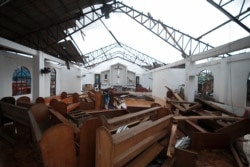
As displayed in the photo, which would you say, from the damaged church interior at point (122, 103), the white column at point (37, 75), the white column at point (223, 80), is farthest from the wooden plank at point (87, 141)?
the white column at point (223, 80)

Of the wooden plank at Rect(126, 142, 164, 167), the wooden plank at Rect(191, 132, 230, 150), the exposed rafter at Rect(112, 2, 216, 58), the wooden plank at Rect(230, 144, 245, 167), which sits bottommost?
the wooden plank at Rect(230, 144, 245, 167)

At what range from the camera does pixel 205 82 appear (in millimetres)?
12125

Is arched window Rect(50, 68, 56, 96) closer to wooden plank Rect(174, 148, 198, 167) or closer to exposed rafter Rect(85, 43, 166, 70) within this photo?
exposed rafter Rect(85, 43, 166, 70)

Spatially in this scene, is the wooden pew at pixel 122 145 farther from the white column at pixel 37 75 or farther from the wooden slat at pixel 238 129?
the white column at pixel 37 75

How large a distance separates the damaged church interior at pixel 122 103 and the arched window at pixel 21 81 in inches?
2.1

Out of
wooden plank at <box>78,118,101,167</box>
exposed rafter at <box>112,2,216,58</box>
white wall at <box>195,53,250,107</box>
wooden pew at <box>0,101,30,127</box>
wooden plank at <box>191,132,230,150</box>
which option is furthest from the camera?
exposed rafter at <box>112,2,216,58</box>

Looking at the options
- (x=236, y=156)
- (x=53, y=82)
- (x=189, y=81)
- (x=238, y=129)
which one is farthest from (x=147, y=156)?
(x=53, y=82)

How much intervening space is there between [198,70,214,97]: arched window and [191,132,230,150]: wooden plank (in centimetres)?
763

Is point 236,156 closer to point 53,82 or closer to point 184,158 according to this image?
point 184,158

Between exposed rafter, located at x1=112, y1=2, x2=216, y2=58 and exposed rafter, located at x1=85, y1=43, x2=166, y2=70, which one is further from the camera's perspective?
exposed rafter, located at x1=85, y1=43, x2=166, y2=70

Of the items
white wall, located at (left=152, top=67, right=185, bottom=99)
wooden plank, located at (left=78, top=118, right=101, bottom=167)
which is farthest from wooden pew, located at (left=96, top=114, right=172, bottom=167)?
white wall, located at (left=152, top=67, right=185, bottom=99)

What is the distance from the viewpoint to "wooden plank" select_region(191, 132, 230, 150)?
150 inches

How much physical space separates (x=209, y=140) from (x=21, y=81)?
31.1 ft

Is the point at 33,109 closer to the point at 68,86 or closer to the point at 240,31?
the point at 240,31
